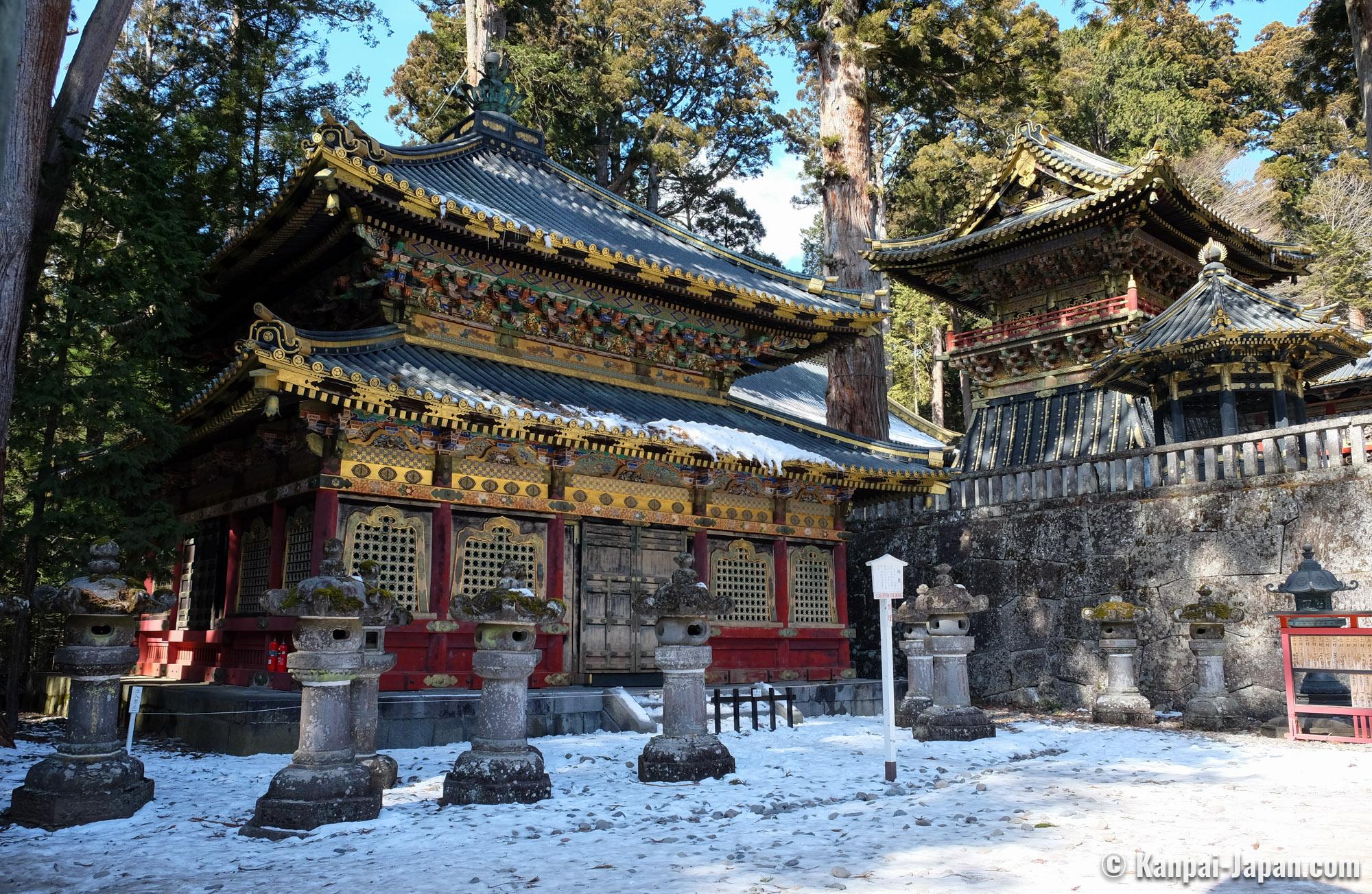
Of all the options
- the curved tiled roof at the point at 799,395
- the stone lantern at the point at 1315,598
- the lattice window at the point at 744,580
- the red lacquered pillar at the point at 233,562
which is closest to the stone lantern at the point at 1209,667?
the stone lantern at the point at 1315,598

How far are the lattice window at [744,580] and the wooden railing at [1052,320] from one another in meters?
9.99

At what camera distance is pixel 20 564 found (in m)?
14.4

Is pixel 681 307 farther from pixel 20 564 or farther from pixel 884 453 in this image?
pixel 20 564

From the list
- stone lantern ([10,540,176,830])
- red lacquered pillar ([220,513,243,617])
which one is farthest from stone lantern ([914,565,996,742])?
red lacquered pillar ([220,513,243,617])

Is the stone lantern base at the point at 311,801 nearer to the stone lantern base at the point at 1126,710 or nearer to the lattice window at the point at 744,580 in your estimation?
the lattice window at the point at 744,580

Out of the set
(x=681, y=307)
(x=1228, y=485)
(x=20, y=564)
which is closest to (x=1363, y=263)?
(x=1228, y=485)

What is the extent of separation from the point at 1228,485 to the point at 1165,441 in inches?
106

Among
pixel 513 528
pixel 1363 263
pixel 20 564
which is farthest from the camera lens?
pixel 1363 263

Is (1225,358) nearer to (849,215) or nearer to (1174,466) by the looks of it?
(1174,466)

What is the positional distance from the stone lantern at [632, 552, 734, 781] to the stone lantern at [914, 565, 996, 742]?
382 centimetres

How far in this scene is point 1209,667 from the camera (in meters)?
12.9

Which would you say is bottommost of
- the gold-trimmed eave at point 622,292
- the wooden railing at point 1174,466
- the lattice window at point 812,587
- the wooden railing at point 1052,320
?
the lattice window at point 812,587

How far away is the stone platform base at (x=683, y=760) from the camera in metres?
8.59

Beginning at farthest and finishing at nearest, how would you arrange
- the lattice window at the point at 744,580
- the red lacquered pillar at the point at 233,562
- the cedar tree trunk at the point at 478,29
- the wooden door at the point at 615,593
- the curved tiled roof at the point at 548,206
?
the cedar tree trunk at the point at 478,29 → the lattice window at the point at 744,580 → the wooden door at the point at 615,593 → the red lacquered pillar at the point at 233,562 → the curved tiled roof at the point at 548,206
